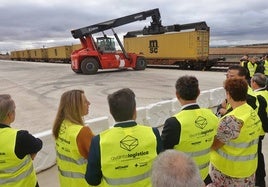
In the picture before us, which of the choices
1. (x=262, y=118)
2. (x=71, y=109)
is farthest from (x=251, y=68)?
(x=71, y=109)

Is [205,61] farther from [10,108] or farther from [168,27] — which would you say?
[10,108]

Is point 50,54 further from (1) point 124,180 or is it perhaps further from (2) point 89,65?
(1) point 124,180

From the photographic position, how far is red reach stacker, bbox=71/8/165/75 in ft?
70.9

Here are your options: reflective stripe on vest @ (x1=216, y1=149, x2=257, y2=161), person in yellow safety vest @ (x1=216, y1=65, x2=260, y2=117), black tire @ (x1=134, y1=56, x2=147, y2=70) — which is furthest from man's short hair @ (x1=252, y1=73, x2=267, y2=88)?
black tire @ (x1=134, y1=56, x2=147, y2=70)

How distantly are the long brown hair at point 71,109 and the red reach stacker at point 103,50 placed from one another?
19.0 m

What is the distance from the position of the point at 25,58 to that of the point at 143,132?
72999 mm

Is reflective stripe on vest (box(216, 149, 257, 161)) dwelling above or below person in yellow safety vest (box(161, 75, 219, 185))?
below

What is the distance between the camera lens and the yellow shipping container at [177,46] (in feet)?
80.8

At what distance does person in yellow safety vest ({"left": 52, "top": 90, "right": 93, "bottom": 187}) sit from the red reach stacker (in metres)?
19.0

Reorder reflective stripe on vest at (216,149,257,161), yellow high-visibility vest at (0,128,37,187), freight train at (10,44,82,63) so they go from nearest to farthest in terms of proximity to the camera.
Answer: yellow high-visibility vest at (0,128,37,187) < reflective stripe on vest at (216,149,257,161) < freight train at (10,44,82,63)

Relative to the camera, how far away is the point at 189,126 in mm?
2670

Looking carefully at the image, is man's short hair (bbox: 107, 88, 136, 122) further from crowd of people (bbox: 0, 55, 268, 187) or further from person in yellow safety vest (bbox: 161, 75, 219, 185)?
person in yellow safety vest (bbox: 161, 75, 219, 185)

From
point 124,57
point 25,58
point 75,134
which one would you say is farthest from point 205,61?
point 25,58

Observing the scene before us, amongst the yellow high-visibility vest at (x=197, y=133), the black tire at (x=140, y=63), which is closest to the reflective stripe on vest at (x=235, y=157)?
the yellow high-visibility vest at (x=197, y=133)
